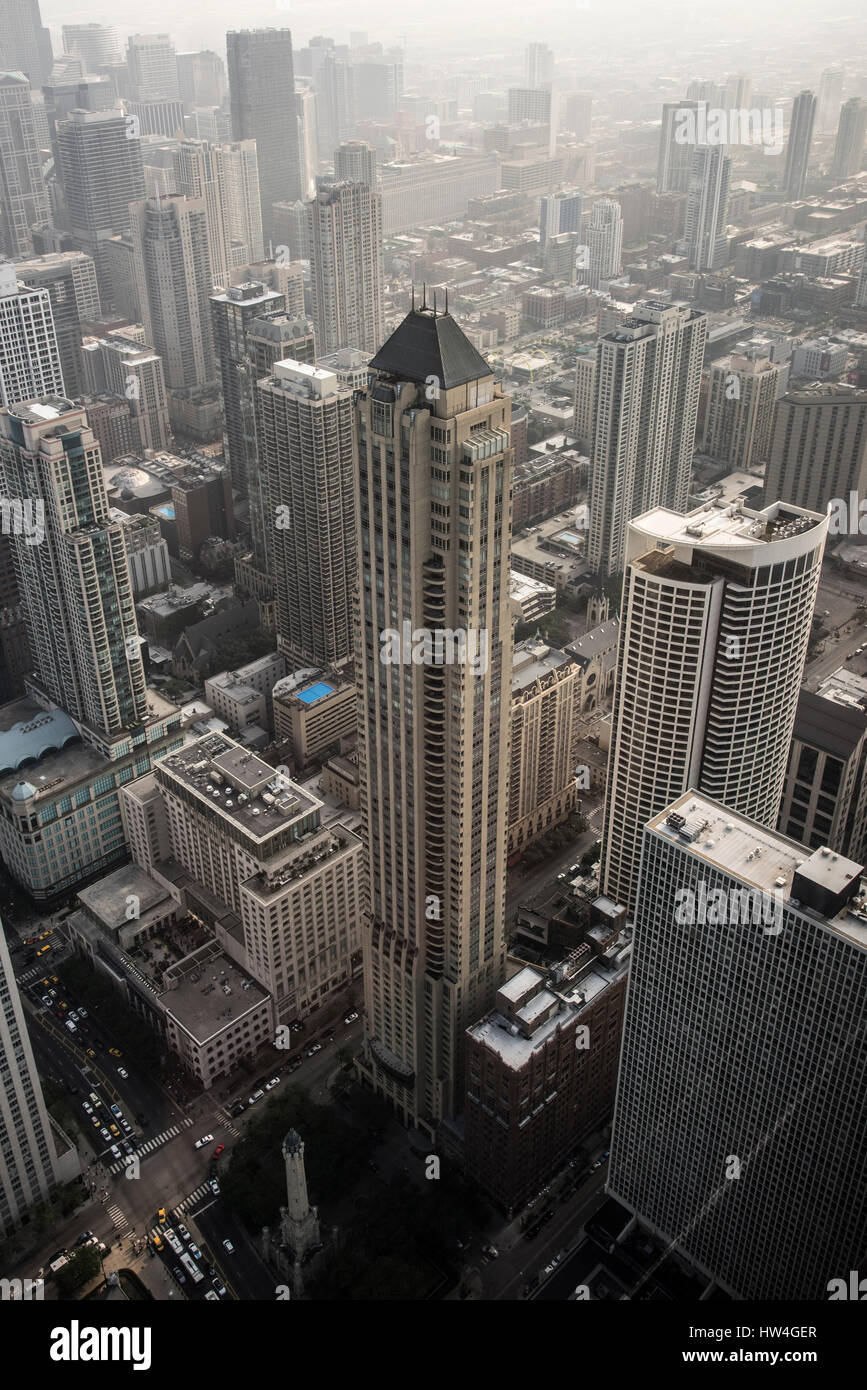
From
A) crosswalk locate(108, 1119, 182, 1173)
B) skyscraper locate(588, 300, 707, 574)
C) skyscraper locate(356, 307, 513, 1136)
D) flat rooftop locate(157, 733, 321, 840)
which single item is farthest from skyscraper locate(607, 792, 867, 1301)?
skyscraper locate(588, 300, 707, 574)

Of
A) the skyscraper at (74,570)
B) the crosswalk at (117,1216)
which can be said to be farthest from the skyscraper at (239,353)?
the crosswalk at (117,1216)

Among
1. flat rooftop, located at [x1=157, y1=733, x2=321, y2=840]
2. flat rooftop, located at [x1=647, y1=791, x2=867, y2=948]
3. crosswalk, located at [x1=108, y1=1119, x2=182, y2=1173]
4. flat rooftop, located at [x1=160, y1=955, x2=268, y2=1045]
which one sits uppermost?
flat rooftop, located at [x1=647, y1=791, x2=867, y2=948]

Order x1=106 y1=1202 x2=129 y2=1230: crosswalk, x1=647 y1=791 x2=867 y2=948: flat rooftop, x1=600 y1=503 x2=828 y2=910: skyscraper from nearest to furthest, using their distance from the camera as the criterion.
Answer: x1=647 y1=791 x2=867 y2=948: flat rooftop, x1=600 y1=503 x2=828 y2=910: skyscraper, x1=106 y1=1202 x2=129 y2=1230: crosswalk

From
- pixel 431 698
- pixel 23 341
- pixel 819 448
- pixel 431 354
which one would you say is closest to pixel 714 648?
pixel 431 698

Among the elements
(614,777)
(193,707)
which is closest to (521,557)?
(193,707)

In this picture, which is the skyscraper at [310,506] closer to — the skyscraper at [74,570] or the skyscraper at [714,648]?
the skyscraper at [74,570]

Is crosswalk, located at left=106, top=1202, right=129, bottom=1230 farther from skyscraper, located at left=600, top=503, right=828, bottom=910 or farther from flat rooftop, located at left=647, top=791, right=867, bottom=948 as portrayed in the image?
flat rooftop, located at left=647, top=791, right=867, bottom=948

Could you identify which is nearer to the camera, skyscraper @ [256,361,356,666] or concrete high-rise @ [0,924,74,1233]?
concrete high-rise @ [0,924,74,1233]

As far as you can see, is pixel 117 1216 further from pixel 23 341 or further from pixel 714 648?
pixel 23 341
